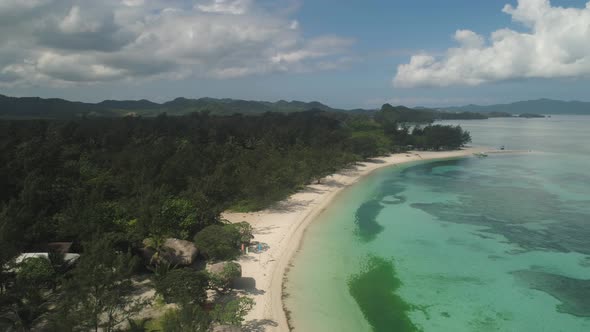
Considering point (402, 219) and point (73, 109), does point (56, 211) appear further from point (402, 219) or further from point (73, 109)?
point (73, 109)

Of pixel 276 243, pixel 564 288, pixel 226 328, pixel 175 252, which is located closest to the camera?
pixel 226 328

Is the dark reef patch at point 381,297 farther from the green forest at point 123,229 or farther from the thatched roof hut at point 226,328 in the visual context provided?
the green forest at point 123,229

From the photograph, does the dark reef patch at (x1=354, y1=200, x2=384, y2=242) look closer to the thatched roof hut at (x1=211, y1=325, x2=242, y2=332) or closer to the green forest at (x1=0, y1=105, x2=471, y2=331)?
the green forest at (x1=0, y1=105, x2=471, y2=331)

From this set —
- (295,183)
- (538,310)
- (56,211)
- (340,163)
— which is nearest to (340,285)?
(538,310)

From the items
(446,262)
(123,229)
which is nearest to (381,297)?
(446,262)

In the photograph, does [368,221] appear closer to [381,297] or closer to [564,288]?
[381,297]

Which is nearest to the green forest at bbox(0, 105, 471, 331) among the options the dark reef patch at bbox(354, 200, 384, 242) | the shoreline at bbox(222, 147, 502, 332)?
the shoreline at bbox(222, 147, 502, 332)

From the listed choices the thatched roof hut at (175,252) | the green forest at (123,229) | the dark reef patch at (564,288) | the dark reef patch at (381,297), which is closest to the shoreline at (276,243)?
the green forest at (123,229)
